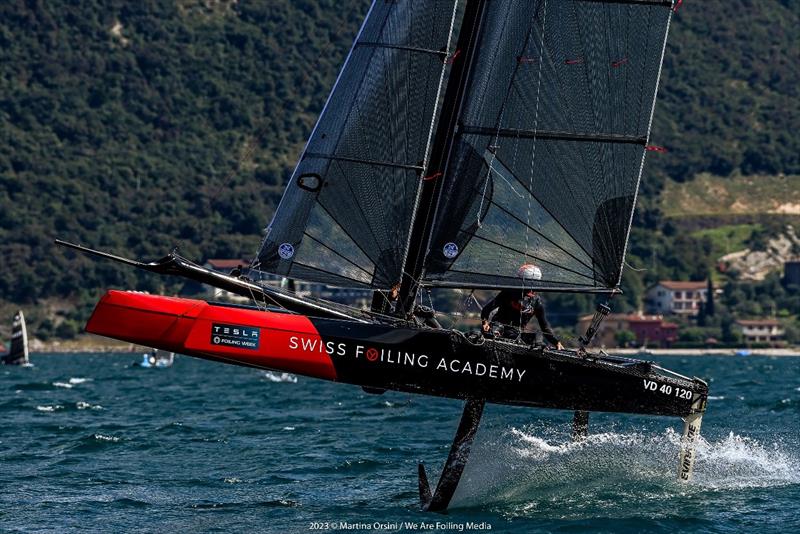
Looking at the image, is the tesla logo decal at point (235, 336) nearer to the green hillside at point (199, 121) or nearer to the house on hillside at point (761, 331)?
the green hillside at point (199, 121)

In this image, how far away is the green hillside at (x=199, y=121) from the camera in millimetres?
141375

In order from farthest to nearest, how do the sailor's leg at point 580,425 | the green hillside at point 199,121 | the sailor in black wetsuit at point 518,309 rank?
the green hillside at point 199,121, the sailor's leg at point 580,425, the sailor in black wetsuit at point 518,309

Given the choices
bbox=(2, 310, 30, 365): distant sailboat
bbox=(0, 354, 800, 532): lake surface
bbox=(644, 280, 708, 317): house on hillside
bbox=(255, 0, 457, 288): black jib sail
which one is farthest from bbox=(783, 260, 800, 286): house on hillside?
bbox=(255, 0, 457, 288): black jib sail

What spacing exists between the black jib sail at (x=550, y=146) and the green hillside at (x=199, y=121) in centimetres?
10874

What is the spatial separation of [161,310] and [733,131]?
6566 inches

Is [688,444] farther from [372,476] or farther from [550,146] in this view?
[372,476]

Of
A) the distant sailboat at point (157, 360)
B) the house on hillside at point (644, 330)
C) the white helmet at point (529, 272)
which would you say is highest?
the white helmet at point (529, 272)

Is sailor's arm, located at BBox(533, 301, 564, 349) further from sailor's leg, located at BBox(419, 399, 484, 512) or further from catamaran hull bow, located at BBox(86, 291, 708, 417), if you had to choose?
sailor's leg, located at BBox(419, 399, 484, 512)

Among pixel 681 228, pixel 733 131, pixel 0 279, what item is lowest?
pixel 0 279

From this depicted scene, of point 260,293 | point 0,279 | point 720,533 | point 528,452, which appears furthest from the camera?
point 0,279

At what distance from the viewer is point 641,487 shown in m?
19.9

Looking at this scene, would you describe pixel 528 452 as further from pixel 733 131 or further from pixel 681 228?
pixel 733 131

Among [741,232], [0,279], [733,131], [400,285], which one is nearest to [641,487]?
[400,285]

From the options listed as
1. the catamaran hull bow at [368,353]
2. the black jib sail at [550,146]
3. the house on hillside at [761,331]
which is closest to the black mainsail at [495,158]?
the black jib sail at [550,146]
